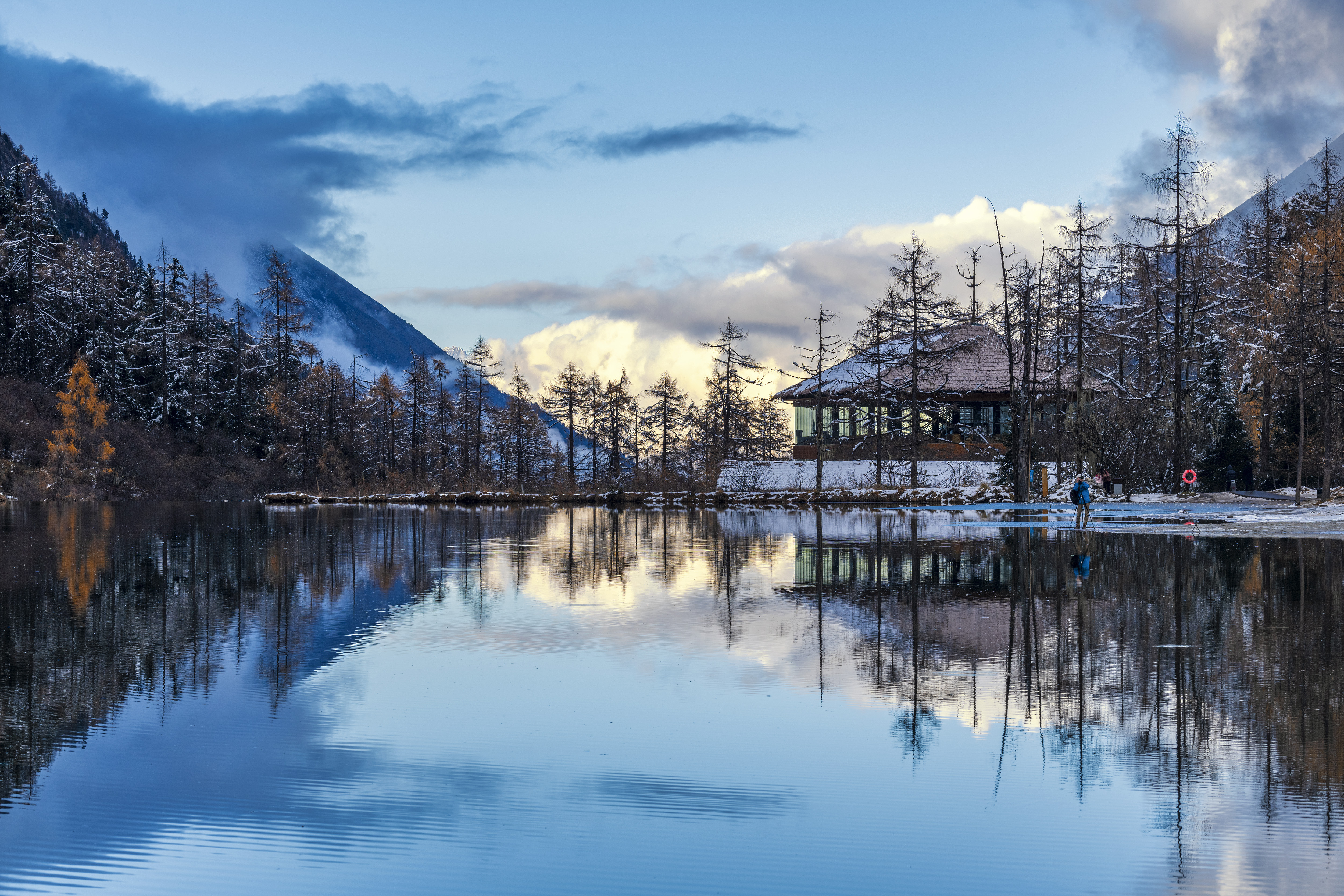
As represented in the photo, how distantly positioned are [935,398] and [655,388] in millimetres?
33029

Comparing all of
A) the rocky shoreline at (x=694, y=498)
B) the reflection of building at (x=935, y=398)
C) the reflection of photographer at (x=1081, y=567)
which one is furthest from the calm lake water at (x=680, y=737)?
the reflection of building at (x=935, y=398)

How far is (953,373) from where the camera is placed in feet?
227

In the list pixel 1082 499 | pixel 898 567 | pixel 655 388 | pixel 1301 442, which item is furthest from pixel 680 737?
pixel 655 388

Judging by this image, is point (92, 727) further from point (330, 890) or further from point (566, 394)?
point (566, 394)

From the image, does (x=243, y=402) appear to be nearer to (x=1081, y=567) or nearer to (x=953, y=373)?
(x=953, y=373)

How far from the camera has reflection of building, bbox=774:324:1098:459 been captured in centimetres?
6375

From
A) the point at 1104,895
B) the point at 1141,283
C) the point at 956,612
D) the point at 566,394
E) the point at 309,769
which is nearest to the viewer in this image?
the point at 1104,895

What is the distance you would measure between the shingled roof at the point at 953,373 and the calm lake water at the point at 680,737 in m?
46.4

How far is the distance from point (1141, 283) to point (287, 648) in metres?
55.4

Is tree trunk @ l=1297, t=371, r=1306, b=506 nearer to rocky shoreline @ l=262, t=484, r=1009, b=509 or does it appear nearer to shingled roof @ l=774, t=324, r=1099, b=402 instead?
rocky shoreline @ l=262, t=484, r=1009, b=509

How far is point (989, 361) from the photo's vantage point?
70.8m

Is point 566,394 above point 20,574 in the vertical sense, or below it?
above

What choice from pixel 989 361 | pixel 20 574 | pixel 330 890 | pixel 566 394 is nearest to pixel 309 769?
pixel 330 890

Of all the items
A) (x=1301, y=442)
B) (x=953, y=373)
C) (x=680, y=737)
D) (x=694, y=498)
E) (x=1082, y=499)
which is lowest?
(x=680, y=737)
